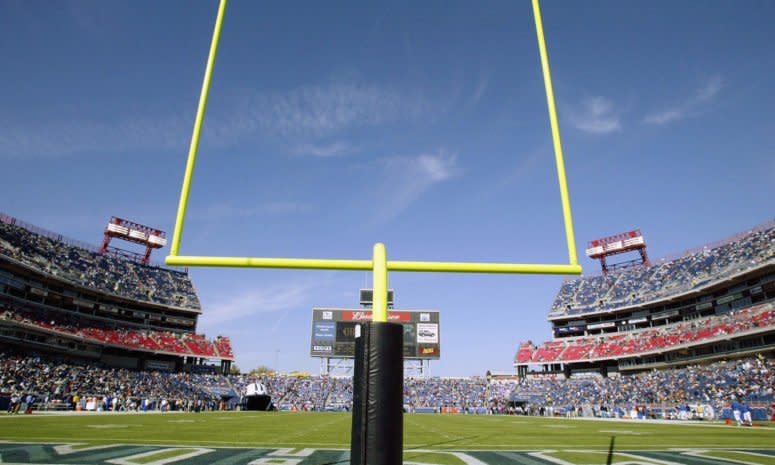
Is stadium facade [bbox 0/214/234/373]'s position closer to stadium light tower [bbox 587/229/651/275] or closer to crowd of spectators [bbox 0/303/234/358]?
crowd of spectators [bbox 0/303/234/358]

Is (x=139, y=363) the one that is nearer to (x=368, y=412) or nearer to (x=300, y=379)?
(x=300, y=379)

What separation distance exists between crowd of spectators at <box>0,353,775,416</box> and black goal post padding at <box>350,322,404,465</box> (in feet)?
91.2

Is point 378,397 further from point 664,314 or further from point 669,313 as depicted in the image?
point 664,314

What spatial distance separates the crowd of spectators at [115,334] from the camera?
108 ft

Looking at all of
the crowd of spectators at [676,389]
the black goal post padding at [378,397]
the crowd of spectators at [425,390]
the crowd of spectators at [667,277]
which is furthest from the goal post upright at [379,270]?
the crowd of spectators at [667,277]

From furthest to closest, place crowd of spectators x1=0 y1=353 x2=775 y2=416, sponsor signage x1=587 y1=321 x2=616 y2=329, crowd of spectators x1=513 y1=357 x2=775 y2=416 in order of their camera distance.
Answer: sponsor signage x1=587 y1=321 x2=616 y2=329, crowd of spectators x1=0 y1=353 x2=775 y2=416, crowd of spectators x1=513 y1=357 x2=775 y2=416

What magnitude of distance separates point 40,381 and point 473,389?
3665cm

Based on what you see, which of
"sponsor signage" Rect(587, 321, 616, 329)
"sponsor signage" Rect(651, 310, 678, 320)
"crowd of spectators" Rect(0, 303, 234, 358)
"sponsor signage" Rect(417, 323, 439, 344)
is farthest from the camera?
"sponsor signage" Rect(587, 321, 616, 329)

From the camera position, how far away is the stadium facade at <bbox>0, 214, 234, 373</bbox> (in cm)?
3309

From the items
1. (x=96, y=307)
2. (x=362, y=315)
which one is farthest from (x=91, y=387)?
(x=362, y=315)

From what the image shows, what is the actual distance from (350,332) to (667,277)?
31245 millimetres

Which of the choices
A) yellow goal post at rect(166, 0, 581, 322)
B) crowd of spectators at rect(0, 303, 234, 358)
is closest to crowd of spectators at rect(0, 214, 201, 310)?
crowd of spectators at rect(0, 303, 234, 358)

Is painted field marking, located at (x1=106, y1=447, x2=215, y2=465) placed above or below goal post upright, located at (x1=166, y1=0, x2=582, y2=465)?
below

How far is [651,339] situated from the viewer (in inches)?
1614
